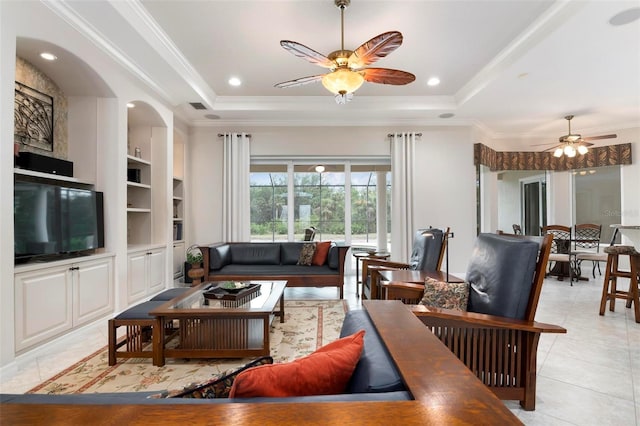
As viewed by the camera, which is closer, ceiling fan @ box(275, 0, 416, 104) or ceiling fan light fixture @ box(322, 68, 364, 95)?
ceiling fan @ box(275, 0, 416, 104)

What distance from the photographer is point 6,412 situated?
649 mm

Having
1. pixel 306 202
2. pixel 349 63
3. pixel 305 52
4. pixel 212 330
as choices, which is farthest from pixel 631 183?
pixel 212 330

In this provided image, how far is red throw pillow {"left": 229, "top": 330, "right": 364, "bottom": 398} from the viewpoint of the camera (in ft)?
2.47

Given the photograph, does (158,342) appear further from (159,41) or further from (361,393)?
(159,41)

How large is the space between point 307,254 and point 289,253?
0.35 meters

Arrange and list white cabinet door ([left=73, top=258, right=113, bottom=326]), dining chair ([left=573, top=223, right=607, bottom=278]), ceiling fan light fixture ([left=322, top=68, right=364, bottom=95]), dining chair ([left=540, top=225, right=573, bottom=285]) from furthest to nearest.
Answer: dining chair ([left=573, top=223, right=607, bottom=278]), dining chair ([left=540, top=225, right=573, bottom=285]), white cabinet door ([left=73, top=258, right=113, bottom=326]), ceiling fan light fixture ([left=322, top=68, right=364, bottom=95])

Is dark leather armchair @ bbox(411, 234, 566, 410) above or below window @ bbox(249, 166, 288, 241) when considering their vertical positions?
below

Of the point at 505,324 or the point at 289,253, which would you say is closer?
the point at 505,324

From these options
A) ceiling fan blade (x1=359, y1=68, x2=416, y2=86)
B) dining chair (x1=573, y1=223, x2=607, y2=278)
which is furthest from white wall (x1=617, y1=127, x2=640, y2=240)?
ceiling fan blade (x1=359, y1=68, x2=416, y2=86)

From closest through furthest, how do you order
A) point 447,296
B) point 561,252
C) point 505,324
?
point 505,324
point 447,296
point 561,252

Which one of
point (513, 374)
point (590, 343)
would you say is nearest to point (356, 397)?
point (513, 374)

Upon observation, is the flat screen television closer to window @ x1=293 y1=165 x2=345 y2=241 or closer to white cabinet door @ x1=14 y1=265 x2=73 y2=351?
white cabinet door @ x1=14 y1=265 x2=73 y2=351

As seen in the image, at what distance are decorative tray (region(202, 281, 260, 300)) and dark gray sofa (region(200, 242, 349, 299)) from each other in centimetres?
108

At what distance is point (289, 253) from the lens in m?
4.83
